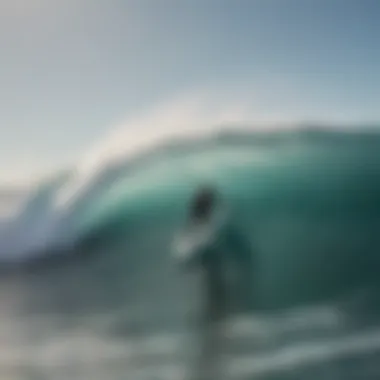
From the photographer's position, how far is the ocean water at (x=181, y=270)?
111cm

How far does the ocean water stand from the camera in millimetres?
1109

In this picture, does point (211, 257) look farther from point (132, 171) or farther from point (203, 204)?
point (132, 171)

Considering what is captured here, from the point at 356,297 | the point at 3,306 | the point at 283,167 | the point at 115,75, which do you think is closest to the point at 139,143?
the point at 115,75

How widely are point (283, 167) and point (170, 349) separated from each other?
363 millimetres

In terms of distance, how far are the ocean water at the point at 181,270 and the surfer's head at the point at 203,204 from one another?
1 centimetres

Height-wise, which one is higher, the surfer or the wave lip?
the wave lip

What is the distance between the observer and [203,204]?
1.15m

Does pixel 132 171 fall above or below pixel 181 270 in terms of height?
above

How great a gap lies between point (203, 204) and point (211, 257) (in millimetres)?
90

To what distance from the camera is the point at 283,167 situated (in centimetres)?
118

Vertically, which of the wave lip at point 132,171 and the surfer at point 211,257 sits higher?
the wave lip at point 132,171

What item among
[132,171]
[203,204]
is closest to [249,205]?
[203,204]

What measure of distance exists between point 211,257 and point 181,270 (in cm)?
5

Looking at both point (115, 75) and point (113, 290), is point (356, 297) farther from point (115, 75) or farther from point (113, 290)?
point (115, 75)
